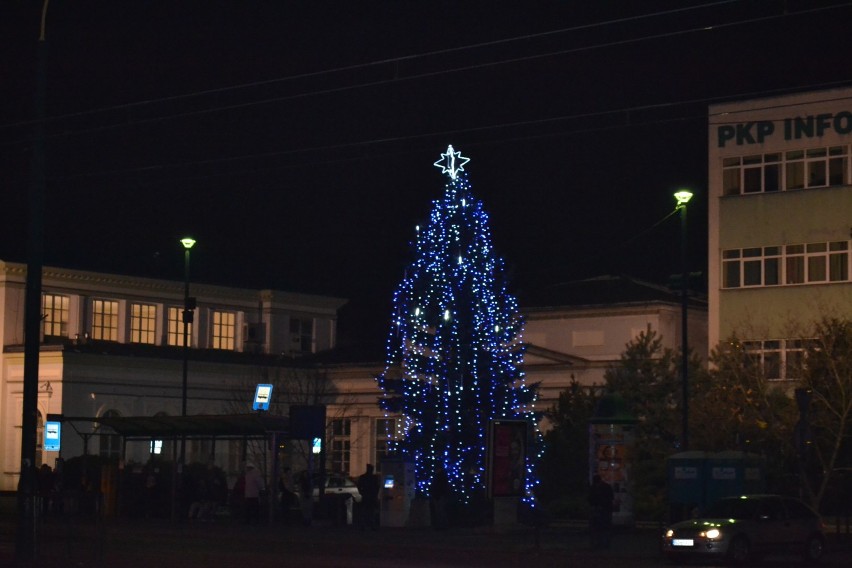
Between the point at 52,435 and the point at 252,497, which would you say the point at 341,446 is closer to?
the point at 52,435

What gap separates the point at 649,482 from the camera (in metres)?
46.4

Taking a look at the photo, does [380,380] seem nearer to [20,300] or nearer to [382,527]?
[382,527]

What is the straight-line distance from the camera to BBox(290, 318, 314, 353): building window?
291 ft

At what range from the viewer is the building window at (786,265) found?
5331 centimetres

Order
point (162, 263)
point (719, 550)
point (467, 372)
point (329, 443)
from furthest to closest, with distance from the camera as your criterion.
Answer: point (162, 263) → point (329, 443) → point (467, 372) → point (719, 550)

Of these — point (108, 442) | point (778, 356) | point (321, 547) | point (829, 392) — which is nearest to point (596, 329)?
point (778, 356)

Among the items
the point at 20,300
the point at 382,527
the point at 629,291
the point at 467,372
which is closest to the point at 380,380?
the point at 467,372

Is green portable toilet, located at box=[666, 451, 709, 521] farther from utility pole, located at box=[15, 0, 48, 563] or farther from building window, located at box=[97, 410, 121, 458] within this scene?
building window, located at box=[97, 410, 121, 458]

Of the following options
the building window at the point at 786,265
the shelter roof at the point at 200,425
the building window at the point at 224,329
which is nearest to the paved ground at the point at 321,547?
the shelter roof at the point at 200,425

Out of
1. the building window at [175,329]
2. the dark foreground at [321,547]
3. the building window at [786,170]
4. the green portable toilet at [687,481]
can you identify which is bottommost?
the dark foreground at [321,547]

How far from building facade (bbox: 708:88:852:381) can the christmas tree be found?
1156cm

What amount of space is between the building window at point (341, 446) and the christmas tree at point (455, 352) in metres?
31.8

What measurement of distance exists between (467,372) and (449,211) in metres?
5.21

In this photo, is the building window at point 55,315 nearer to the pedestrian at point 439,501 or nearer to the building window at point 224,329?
the building window at point 224,329
